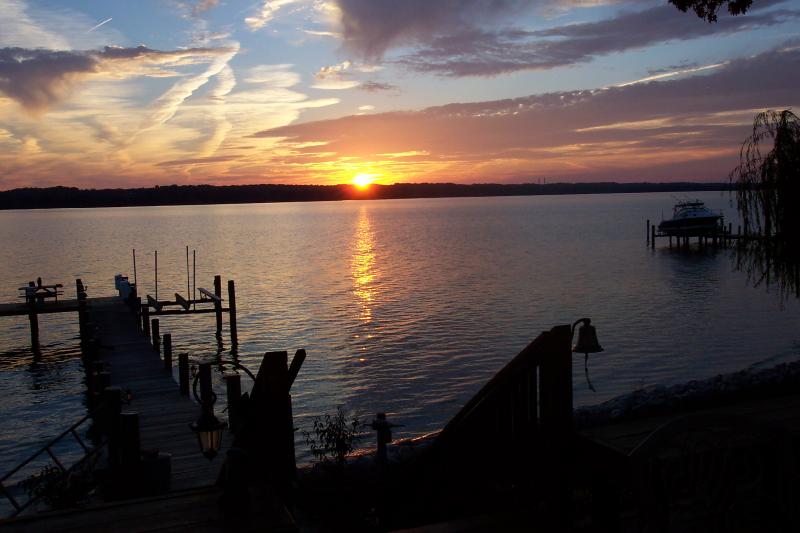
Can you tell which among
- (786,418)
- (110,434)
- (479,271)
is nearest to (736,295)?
(479,271)

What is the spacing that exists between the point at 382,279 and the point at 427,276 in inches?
152

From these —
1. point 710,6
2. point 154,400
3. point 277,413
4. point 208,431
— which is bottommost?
point 154,400

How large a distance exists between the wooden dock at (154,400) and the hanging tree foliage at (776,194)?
12335 mm

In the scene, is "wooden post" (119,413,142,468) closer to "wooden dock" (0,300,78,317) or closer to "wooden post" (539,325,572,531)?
"wooden post" (539,325,572,531)

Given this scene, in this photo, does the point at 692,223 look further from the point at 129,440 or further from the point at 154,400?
the point at 129,440

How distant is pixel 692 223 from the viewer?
75625mm

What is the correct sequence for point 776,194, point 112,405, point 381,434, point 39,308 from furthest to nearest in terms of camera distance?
point 39,308 → point 776,194 → point 381,434 → point 112,405

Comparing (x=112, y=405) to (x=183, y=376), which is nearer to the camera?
(x=112, y=405)

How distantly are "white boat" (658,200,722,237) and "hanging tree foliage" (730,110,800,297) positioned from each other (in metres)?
62.2

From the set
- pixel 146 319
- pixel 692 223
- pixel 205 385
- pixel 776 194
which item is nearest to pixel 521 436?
pixel 205 385

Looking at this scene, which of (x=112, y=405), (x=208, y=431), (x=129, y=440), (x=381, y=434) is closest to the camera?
(x=208, y=431)

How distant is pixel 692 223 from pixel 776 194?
64.9m

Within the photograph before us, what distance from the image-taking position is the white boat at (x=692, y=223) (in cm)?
7450

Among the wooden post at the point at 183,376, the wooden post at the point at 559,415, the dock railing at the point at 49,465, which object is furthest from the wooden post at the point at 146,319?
the wooden post at the point at 559,415
